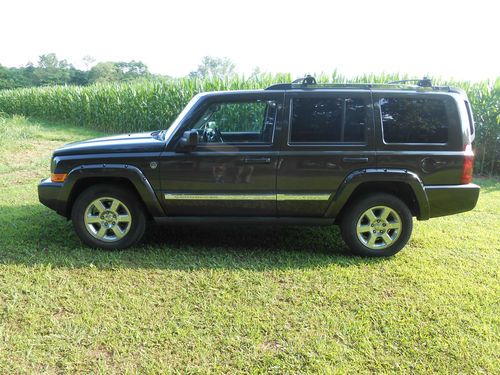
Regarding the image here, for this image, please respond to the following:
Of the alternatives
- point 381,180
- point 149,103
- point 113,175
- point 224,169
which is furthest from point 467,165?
point 149,103

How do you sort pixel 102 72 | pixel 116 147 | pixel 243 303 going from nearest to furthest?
pixel 243 303, pixel 116 147, pixel 102 72

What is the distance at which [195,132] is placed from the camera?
3.81 meters

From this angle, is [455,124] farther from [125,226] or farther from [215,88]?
[215,88]

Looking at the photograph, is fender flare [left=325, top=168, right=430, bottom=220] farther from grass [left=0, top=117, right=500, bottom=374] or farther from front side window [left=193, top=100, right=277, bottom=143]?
front side window [left=193, top=100, right=277, bottom=143]

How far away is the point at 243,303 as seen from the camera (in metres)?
3.13

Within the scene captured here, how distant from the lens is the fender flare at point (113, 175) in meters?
3.91

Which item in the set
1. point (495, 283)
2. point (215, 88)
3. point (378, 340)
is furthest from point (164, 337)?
point (215, 88)

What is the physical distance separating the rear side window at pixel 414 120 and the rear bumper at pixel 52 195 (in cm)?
348

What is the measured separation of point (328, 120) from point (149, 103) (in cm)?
1107

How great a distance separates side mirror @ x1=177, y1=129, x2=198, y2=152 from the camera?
379cm

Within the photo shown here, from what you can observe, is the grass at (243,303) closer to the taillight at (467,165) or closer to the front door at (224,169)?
the front door at (224,169)

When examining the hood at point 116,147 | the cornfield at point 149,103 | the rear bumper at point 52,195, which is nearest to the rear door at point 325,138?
the hood at point 116,147

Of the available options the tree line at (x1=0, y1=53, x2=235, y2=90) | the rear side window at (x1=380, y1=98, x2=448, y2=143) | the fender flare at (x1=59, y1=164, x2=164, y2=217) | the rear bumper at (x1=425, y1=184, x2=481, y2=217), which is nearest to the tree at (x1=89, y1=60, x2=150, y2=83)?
the tree line at (x1=0, y1=53, x2=235, y2=90)

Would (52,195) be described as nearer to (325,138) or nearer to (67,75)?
(325,138)
